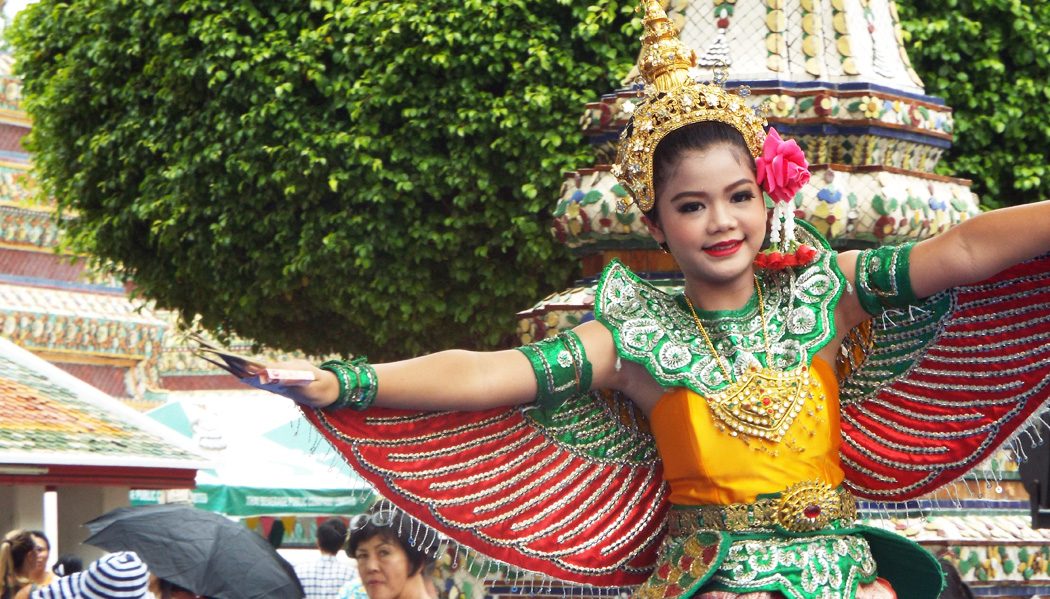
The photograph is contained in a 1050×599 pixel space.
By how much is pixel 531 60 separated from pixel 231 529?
4501 mm

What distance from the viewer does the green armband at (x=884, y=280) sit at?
325 centimetres

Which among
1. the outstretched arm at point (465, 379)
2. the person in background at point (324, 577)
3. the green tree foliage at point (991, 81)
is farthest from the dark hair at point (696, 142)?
the green tree foliage at point (991, 81)

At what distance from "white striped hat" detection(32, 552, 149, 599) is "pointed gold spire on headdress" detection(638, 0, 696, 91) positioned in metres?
1.92

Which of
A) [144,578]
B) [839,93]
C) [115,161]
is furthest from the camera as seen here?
[115,161]

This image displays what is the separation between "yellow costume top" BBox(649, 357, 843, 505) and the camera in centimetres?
320

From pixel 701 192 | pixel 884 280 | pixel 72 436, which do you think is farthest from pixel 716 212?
pixel 72 436

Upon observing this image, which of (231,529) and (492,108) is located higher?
(492,108)

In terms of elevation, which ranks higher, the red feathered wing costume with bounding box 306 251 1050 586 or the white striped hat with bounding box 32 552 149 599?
the red feathered wing costume with bounding box 306 251 1050 586

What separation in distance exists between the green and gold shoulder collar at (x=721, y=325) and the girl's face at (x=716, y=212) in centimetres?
15

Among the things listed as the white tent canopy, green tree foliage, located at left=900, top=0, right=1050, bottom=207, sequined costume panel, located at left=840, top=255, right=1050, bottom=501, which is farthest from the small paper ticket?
the white tent canopy

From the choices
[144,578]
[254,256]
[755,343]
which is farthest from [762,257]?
[254,256]

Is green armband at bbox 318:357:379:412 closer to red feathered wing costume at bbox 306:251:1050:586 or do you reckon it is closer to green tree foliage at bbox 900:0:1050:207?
red feathered wing costume at bbox 306:251:1050:586

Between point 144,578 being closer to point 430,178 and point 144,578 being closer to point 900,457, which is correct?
point 900,457

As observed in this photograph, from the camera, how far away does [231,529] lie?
4715 mm
